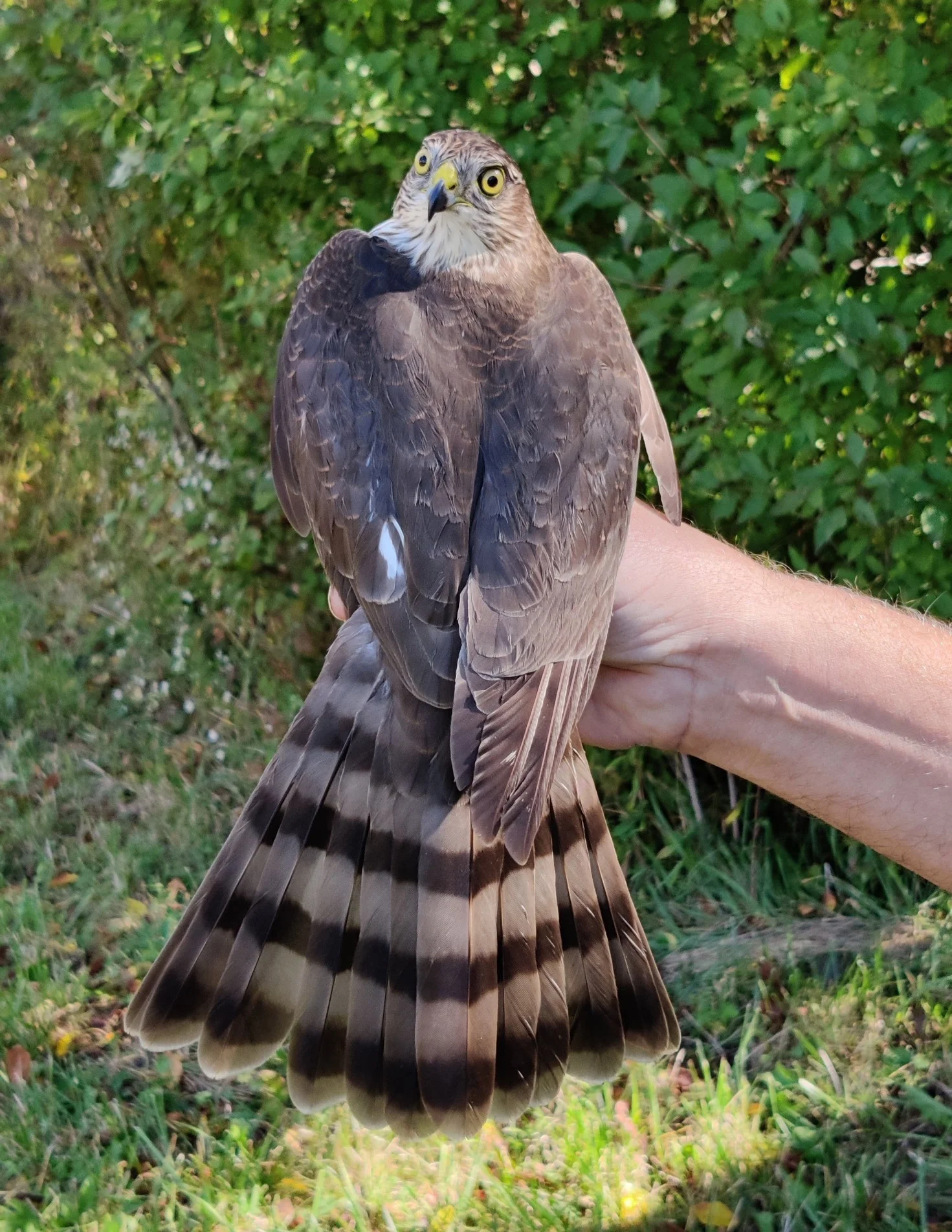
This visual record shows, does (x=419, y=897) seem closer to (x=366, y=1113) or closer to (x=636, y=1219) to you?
(x=366, y=1113)

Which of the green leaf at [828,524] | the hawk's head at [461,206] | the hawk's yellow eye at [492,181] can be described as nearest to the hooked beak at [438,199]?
the hawk's head at [461,206]

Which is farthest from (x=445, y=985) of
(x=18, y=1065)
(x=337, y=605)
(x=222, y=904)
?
(x=18, y=1065)

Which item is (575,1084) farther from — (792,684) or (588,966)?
(792,684)

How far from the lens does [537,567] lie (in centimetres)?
Result: 226

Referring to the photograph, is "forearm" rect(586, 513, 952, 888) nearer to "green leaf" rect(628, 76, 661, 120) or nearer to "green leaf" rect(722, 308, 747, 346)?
"green leaf" rect(722, 308, 747, 346)

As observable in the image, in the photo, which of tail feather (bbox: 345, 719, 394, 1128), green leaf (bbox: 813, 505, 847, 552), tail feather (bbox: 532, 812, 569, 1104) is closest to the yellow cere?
green leaf (bbox: 813, 505, 847, 552)

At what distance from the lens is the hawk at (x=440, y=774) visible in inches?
84.2

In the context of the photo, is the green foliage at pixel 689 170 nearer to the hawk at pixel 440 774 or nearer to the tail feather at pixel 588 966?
the hawk at pixel 440 774

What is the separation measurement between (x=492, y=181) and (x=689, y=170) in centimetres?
54

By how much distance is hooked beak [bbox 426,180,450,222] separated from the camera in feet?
9.14

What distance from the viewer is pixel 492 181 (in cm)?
289

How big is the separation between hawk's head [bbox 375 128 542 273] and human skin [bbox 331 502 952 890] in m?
0.80

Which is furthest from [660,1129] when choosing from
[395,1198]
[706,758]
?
[706,758]

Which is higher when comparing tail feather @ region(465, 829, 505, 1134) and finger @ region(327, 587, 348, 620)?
finger @ region(327, 587, 348, 620)
